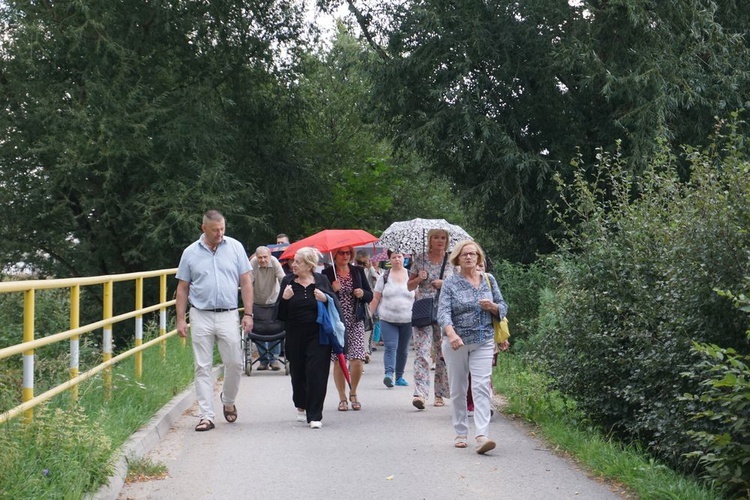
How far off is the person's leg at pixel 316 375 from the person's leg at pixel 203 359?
0.98m

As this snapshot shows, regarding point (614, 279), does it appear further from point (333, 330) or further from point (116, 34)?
point (116, 34)

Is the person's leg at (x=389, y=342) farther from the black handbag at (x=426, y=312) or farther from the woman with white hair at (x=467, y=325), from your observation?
the woman with white hair at (x=467, y=325)

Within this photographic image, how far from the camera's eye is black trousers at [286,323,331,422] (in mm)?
10820

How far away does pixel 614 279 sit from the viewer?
390 inches

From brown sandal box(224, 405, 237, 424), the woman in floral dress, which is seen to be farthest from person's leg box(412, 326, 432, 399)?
brown sandal box(224, 405, 237, 424)

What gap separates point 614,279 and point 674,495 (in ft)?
11.0

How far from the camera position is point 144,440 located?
29.6 ft

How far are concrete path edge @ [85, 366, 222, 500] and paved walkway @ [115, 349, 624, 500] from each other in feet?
0.29

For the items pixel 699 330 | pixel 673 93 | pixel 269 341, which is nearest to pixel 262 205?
pixel 673 93

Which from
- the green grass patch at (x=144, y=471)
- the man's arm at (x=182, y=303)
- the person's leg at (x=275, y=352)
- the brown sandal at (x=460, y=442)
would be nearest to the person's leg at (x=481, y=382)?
the brown sandal at (x=460, y=442)

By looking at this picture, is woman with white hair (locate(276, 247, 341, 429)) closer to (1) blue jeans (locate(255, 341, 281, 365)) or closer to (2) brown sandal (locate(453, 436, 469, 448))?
(2) brown sandal (locate(453, 436, 469, 448))

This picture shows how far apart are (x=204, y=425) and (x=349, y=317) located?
2.82 m

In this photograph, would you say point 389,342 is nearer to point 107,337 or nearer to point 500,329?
point 500,329

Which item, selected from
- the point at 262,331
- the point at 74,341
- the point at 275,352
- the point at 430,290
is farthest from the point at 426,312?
the point at 275,352
